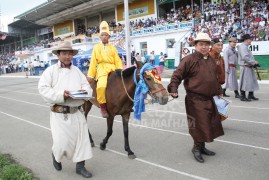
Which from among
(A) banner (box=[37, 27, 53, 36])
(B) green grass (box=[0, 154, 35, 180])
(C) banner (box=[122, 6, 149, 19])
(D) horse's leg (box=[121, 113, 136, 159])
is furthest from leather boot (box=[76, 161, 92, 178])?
(A) banner (box=[37, 27, 53, 36])

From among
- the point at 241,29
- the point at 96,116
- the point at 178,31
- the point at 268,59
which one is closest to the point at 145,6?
the point at 178,31

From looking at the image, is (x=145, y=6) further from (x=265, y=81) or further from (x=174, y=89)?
(x=174, y=89)

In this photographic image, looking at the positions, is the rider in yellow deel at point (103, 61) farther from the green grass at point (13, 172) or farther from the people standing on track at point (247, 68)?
the people standing on track at point (247, 68)

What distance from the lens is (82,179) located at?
4246mm

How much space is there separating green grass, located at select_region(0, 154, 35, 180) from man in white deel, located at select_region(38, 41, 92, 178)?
0.62m

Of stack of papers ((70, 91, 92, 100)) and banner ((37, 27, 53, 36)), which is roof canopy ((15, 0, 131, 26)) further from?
stack of papers ((70, 91, 92, 100))

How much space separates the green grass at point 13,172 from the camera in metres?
4.26

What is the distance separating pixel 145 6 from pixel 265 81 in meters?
26.2

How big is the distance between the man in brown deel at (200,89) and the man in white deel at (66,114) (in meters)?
1.57

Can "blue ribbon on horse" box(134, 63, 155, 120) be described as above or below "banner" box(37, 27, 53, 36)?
below

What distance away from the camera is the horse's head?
432 cm

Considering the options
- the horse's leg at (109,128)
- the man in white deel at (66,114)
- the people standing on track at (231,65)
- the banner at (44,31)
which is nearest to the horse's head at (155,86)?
the man in white deel at (66,114)

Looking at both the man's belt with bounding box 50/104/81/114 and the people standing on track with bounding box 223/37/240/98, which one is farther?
the people standing on track with bounding box 223/37/240/98

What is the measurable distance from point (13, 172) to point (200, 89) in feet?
10.9
